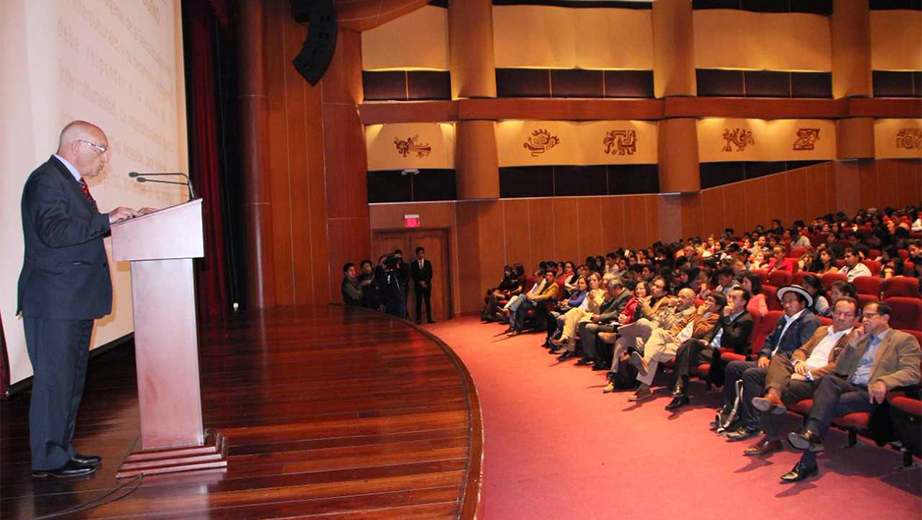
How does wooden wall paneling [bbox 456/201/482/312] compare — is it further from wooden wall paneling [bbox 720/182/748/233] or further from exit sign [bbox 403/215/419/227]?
wooden wall paneling [bbox 720/182/748/233]

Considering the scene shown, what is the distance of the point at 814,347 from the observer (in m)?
4.30

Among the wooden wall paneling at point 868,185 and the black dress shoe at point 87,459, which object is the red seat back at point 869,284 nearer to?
the black dress shoe at point 87,459

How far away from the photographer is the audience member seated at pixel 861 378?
361 centimetres

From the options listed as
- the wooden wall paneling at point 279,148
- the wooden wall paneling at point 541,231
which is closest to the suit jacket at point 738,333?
the wooden wall paneling at point 279,148

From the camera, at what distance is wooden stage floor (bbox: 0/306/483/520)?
2234mm

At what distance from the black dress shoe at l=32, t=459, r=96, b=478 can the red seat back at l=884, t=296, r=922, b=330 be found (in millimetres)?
4633

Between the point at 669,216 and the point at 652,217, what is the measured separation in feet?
1.00

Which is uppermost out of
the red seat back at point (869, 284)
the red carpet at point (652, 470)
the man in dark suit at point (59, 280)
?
the man in dark suit at point (59, 280)

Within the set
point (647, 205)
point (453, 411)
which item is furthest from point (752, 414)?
point (647, 205)

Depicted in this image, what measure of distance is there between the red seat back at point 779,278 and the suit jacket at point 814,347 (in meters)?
2.79

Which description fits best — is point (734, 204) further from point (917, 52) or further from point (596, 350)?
point (596, 350)

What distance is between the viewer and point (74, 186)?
244 cm

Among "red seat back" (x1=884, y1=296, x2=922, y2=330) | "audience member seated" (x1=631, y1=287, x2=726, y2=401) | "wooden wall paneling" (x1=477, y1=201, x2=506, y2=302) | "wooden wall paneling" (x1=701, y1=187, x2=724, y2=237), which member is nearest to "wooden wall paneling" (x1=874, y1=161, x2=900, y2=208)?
"wooden wall paneling" (x1=701, y1=187, x2=724, y2=237)

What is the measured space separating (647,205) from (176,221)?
11634 mm
